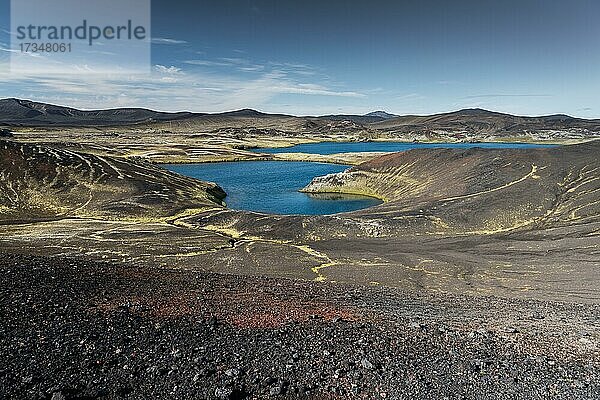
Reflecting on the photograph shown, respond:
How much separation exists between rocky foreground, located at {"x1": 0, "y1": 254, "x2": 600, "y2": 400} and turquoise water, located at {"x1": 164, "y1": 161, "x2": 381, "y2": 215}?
233 feet

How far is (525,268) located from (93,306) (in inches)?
1600

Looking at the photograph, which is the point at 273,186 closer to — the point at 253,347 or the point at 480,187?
the point at 480,187

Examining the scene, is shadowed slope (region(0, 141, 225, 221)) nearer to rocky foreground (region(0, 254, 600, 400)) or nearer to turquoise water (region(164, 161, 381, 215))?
turquoise water (region(164, 161, 381, 215))

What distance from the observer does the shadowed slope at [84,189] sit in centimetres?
8294

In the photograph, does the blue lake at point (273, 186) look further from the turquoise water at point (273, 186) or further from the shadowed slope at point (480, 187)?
the shadowed slope at point (480, 187)

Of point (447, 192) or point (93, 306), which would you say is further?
point (447, 192)

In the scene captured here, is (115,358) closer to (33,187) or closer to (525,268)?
(525,268)

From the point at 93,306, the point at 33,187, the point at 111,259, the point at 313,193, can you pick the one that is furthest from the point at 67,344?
the point at 313,193

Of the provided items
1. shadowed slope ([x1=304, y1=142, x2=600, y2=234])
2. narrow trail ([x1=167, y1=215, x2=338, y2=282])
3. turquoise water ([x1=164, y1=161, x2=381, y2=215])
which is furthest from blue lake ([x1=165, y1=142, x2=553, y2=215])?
narrow trail ([x1=167, y1=215, x2=338, y2=282])

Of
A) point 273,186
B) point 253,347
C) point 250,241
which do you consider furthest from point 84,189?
point 253,347

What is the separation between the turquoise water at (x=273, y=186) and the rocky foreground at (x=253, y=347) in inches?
2800

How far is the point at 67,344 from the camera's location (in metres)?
13.3

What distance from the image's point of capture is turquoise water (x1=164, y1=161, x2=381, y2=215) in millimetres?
98625

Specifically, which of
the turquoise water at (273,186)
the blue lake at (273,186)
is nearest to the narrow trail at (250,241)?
the blue lake at (273,186)
